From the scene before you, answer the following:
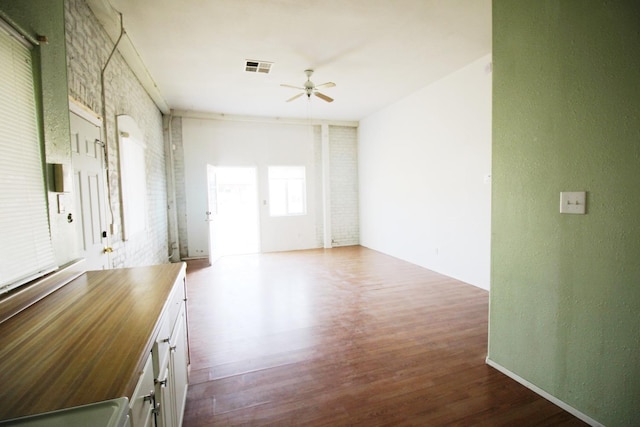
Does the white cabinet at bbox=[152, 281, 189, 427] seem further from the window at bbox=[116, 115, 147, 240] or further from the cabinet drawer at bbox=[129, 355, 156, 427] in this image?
the window at bbox=[116, 115, 147, 240]

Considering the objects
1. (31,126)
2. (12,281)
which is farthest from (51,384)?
(31,126)

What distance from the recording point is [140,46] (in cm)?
346

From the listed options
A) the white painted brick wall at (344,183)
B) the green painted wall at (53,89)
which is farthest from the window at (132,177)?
the white painted brick wall at (344,183)

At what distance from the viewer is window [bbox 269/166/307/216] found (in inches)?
292

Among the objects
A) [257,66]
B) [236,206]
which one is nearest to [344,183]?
[257,66]

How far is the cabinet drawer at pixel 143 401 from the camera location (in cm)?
85

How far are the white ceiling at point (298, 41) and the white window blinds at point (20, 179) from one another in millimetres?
1642

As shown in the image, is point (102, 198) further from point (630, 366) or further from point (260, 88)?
point (630, 366)

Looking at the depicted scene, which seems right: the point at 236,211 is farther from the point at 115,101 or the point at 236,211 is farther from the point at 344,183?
the point at 115,101

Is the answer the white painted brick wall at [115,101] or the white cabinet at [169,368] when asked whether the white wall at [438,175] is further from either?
the white painted brick wall at [115,101]

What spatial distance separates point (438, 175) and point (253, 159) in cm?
413

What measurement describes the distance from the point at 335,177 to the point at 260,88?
3188 mm

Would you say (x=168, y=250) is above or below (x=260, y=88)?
below

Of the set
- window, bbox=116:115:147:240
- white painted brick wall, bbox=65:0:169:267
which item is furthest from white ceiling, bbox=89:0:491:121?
window, bbox=116:115:147:240
